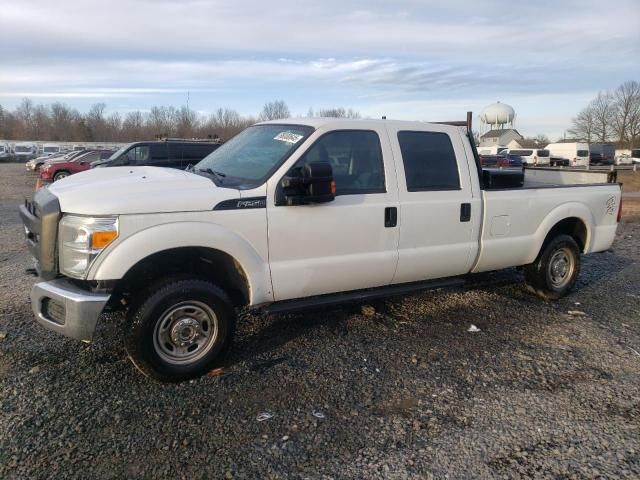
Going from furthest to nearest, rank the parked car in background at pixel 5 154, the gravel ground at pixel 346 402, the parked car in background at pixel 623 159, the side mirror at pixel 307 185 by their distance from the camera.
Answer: the parked car in background at pixel 623 159 < the parked car in background at pixel 5 154 < the side mirror at pixel 307 185 < the gravel ground at pixel 346 402

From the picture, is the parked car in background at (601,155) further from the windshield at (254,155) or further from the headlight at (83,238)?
the headlight at (83,238)

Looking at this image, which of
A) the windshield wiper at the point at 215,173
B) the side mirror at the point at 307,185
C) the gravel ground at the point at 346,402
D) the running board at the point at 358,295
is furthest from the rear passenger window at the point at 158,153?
the side mirror at the point at 307,185

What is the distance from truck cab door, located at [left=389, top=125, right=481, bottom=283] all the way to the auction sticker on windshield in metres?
0.92

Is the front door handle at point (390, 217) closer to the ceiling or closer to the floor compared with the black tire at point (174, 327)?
closer to the ceiling

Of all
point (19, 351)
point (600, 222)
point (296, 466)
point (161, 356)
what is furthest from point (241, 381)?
point (600, 222)

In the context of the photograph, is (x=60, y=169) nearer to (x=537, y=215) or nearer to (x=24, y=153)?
(x=537, y=215)

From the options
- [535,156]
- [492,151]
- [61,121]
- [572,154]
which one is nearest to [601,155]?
[572,154]

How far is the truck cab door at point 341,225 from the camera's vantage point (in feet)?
13.6

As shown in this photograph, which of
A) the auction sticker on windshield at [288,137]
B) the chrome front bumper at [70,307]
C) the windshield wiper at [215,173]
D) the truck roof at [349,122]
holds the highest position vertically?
the truck roof at [349,122]

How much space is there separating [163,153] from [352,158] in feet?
43.2

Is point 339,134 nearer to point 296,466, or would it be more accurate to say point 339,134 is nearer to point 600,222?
point 296,466

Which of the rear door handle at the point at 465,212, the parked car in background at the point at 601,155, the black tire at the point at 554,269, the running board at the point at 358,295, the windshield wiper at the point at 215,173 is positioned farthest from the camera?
the parked car in background at the point at 601,155

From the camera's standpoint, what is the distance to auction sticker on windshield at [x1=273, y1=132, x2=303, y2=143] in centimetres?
440

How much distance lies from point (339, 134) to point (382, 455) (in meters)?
2.63
